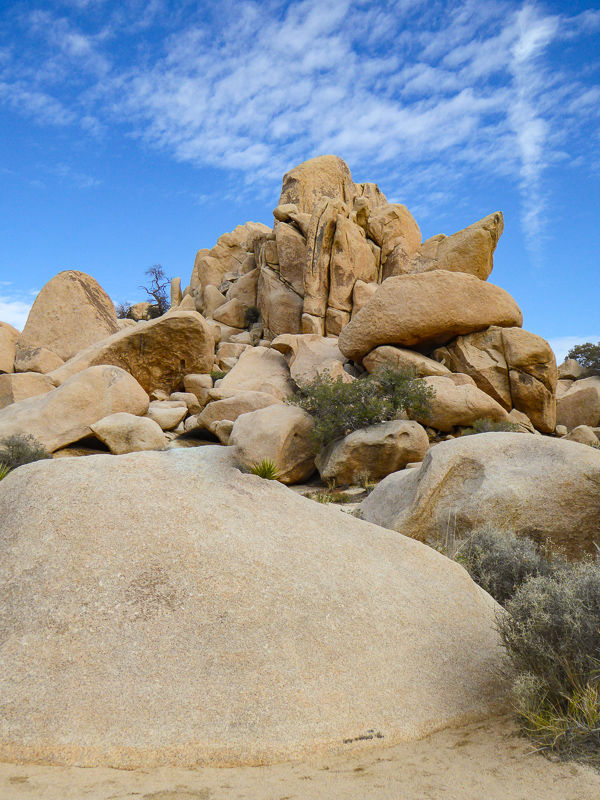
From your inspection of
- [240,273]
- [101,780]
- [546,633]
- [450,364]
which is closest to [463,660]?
[546,633]

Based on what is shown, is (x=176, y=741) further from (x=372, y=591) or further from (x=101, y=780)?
(x=372, y=591)

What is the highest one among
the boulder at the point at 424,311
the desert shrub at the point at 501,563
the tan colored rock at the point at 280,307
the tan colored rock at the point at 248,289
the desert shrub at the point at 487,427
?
the tan colored rock at the point at 248,289

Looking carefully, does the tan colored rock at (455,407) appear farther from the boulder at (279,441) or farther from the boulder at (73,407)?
the boulder at (73,407)

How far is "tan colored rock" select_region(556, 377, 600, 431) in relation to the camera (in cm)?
2477

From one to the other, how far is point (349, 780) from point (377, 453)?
11.2 metres

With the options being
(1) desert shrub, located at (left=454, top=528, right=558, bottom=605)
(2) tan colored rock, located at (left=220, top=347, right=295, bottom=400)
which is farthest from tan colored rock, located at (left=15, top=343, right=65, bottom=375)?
(1) desert shrub, located at (left=454, top=528, right=558, bottom=605)

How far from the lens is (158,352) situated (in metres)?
23.6

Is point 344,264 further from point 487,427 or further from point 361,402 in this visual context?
point 361,402

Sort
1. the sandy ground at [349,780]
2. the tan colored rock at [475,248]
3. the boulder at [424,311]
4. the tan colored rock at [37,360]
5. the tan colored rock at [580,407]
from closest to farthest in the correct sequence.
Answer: the sandy ground at [349,780] < the boulder at [424,311] < the tan colored rock at [37,360] < the tan colored rock at [580,407] < the tan colored rock at [475,248]

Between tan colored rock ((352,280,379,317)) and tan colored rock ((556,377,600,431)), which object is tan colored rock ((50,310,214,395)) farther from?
tan colored rock ((556,377,600,431))

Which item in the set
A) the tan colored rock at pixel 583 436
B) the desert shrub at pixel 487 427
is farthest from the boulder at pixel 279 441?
the tan colored rock at pixel 583 436

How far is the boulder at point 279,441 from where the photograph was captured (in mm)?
14617

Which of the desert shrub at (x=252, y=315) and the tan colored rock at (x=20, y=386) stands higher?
the desert shrub at (x=252, y=315)

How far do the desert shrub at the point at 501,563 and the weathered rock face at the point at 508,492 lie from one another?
2.29 ft
